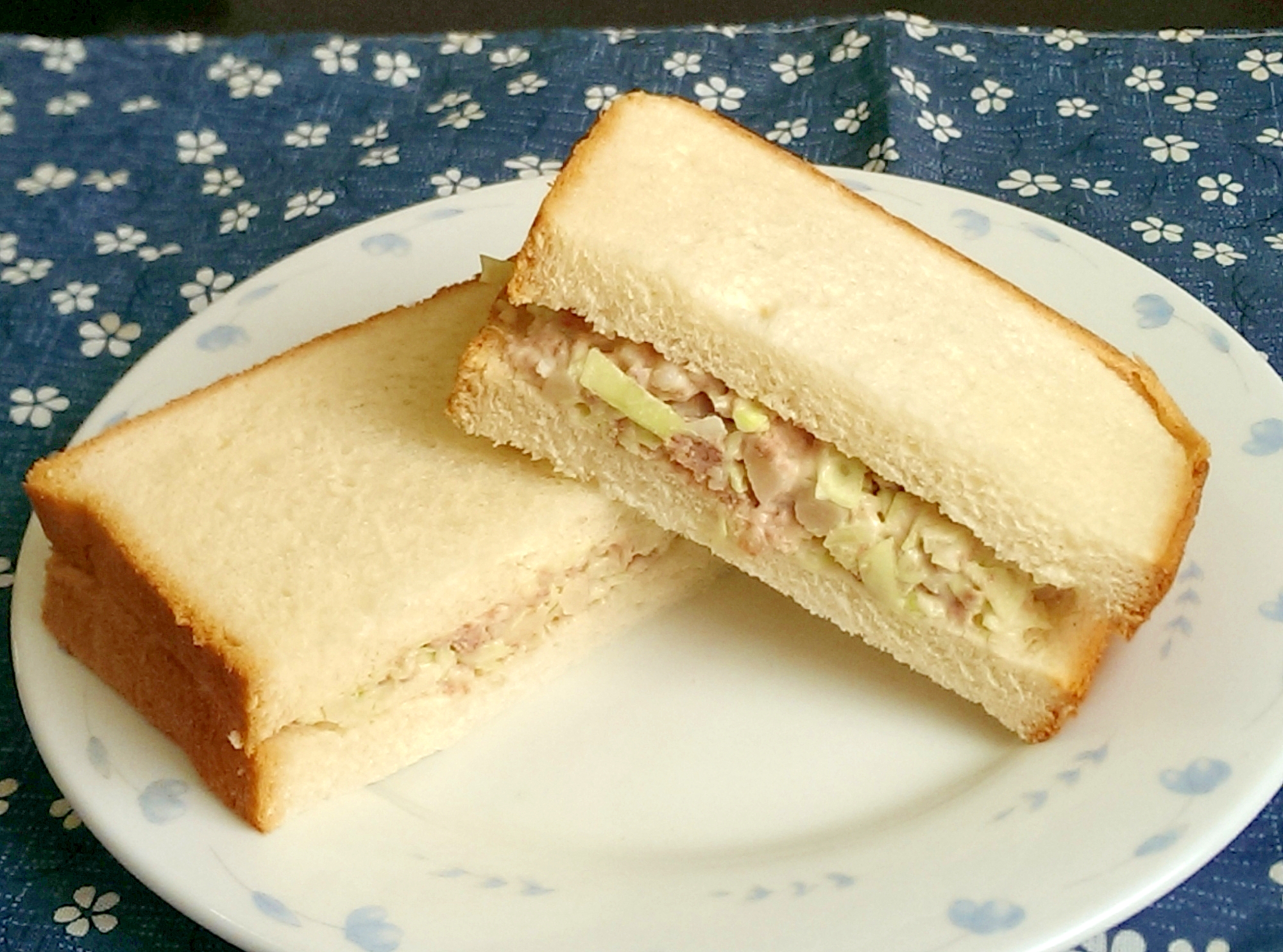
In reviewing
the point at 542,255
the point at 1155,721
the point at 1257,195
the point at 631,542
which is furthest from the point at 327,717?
the point at 1257,195

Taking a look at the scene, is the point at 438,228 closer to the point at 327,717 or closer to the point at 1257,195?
the point at 327,717

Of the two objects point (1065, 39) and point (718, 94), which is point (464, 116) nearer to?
point (718, 94)

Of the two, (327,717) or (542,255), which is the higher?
(542,255)

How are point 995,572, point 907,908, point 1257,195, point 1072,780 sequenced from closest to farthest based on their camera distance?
point 907,908 → point 1072,780 → point 995,572 → point 1257,195

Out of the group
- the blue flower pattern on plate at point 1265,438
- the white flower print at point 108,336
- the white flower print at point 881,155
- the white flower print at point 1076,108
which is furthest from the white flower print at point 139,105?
the blue flower pattern on plate at point 1265,438

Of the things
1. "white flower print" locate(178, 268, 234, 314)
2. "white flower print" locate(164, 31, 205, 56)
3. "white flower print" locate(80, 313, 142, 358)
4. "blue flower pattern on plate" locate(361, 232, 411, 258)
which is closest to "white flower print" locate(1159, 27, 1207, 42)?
"blue flower pattern on plate" locate(361, 232, 411, 258)

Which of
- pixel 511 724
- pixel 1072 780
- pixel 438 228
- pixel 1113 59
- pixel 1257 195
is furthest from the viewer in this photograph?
pixel 1113 59

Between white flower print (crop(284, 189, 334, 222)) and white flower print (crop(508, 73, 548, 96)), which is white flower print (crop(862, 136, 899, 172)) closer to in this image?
white flower print (crop(508, 73, 548, 96))
